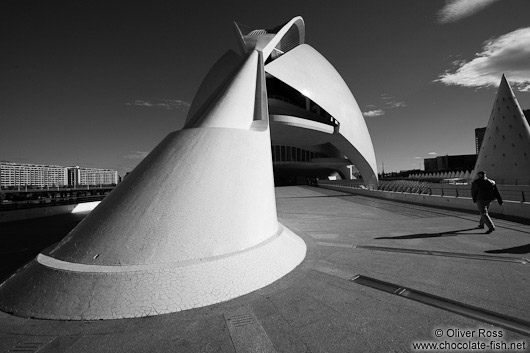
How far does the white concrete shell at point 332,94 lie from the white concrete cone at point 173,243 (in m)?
17.9

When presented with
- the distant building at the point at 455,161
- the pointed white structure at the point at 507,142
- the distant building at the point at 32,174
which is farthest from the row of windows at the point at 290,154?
the distant building at the point at 455,161

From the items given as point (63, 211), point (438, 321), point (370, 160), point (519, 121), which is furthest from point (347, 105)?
point (438, 321)

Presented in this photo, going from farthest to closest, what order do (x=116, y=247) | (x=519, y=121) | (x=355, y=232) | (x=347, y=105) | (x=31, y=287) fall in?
(x=347, y=105)
(x=519, y=121)
(x=355, y=232)
(x=116, y=247)
(x=31, y=287)

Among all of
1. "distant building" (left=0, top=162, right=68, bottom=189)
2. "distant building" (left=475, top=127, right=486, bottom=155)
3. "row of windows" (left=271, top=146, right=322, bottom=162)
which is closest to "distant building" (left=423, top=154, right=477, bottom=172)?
"distant building" (left=475, top=127, right=486, bottom=155)

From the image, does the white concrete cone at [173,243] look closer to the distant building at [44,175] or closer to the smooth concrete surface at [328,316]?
the smooth concrete surface at [328,316]

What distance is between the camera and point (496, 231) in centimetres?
613

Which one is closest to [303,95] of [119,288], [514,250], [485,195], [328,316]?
[485,195]

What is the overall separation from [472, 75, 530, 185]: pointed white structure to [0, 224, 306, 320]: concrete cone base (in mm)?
29019

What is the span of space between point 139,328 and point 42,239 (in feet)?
20.6

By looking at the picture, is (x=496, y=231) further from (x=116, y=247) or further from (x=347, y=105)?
(x=347, y=105)

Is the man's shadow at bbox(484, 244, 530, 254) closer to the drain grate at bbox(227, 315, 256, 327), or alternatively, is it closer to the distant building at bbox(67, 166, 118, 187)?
the drain grate at bbox(227, 315, 256, 327)

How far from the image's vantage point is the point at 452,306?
8.66 ft

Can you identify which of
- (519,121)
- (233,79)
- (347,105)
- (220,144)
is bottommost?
(220,144)

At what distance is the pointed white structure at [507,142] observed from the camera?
2230 cm
